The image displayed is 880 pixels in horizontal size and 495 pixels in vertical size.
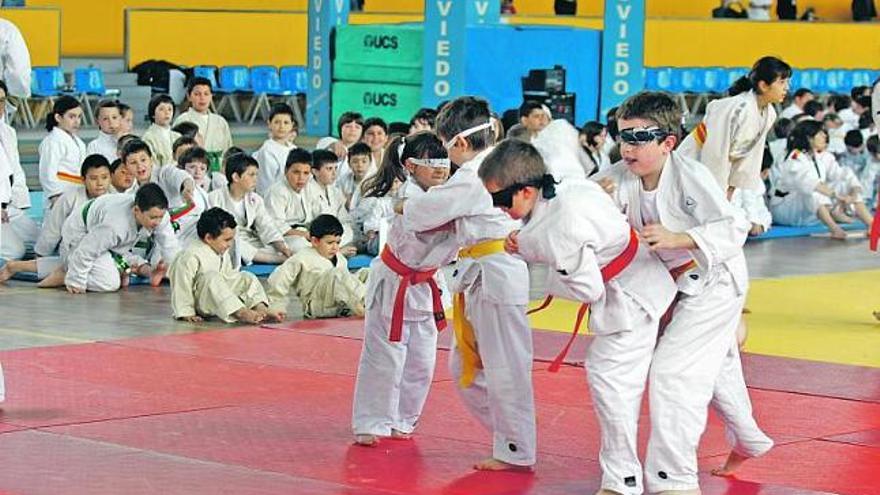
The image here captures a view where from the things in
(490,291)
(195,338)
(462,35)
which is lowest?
(195,338)

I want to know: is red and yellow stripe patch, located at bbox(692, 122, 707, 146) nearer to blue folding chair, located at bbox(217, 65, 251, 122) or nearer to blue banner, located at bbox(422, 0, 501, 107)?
blue banner, located at bbox(422, 0, 501, 107)

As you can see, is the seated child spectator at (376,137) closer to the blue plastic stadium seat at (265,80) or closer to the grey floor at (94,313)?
the grey floor at (94,313)

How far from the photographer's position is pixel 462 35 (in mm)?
16297

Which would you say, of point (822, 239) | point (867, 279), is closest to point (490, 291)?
point (867, 279)

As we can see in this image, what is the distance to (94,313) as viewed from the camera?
34.4ft

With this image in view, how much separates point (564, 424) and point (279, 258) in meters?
5.28

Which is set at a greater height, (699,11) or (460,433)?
(699,11)

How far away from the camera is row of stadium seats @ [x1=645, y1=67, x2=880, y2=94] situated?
23.5 meters

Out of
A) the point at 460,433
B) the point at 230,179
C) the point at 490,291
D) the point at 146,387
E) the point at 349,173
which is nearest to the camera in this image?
the point at 490,291

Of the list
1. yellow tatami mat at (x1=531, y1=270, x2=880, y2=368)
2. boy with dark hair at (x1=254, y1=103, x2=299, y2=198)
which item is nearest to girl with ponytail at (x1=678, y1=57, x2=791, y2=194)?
yellow tatami mat at (x1=531, y1=270, x2=880, y2=368)

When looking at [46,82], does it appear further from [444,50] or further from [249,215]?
[249,215]

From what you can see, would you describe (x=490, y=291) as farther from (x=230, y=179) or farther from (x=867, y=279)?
(x=867, y=279)

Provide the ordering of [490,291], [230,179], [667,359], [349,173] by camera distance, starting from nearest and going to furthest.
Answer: [667,359], [490,291], [230,179], [349,173]

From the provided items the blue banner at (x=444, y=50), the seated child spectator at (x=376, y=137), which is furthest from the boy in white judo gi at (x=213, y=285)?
Answer: the blue banner at (x=444, y=50)
